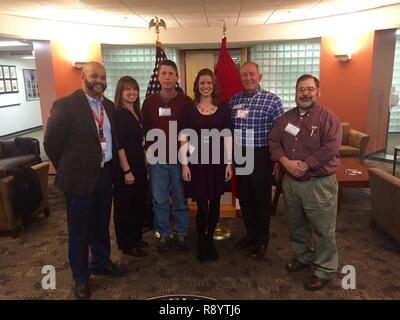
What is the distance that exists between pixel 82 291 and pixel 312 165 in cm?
177

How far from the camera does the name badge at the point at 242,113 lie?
2506mm

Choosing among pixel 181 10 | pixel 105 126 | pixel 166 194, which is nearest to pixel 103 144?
pixel 105 126

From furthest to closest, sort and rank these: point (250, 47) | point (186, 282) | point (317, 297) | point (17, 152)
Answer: point (250, 47), point (17, 152), point (186, 282), point (317, 297)

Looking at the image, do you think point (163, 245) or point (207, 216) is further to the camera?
point (163, 245)

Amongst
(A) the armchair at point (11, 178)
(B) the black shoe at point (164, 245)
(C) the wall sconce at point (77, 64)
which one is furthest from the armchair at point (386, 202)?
(C) the wall sconce at point (77, 64)

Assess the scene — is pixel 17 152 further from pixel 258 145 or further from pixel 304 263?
pixel 304 263

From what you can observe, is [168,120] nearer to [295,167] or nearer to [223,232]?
[295,167]

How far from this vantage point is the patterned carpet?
7.68 feet

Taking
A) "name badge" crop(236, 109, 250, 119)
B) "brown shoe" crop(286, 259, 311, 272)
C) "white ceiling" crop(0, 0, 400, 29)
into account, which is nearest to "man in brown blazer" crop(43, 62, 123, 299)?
"name badge" crop(236, 109, 250, 119)

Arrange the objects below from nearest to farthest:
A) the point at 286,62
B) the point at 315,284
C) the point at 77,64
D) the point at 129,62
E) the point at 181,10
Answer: the point at 315,284 → the point at 181,10 → the point at 77,64 → the point at 286,62 → the point at 129,62

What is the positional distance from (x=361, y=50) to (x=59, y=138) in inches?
213

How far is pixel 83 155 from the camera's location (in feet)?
6.91

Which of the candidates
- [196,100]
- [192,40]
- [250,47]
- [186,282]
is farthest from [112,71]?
[186,282]
